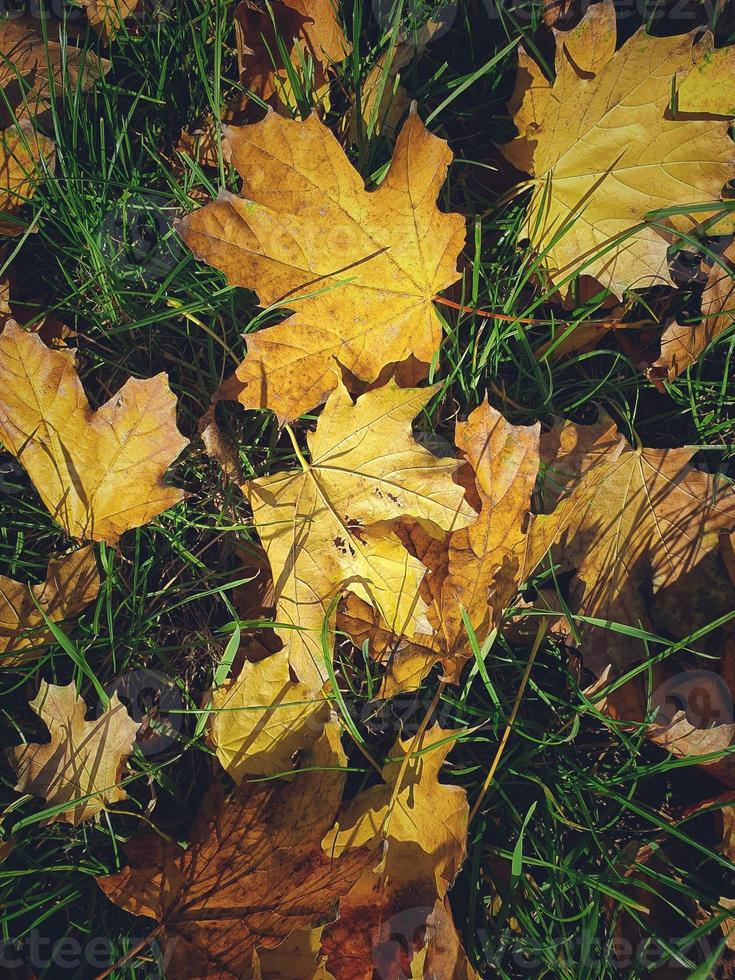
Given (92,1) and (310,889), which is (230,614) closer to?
(310,889)

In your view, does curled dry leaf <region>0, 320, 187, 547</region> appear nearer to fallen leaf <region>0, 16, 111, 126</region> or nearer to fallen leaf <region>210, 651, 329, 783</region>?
fallen leaf <region>210, 651, 329, 783</region>

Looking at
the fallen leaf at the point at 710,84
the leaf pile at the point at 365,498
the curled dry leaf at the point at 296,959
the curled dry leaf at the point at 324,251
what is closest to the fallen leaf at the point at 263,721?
the leaf pile at the point at 365,498

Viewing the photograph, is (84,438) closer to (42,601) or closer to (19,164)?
(42,601)

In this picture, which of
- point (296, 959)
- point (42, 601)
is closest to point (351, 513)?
point (42, 601)

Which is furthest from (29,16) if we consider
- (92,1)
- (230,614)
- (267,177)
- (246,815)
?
(246,815)

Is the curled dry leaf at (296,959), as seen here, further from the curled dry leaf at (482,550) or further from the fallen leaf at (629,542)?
the fallen leaf at (629,542)

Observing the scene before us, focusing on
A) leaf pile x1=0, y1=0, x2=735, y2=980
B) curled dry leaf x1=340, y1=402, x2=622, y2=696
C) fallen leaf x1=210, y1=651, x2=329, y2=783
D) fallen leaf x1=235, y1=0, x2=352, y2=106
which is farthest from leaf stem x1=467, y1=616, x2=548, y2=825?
fallen leaf x1=235, y1=0, x2=352, y2=106

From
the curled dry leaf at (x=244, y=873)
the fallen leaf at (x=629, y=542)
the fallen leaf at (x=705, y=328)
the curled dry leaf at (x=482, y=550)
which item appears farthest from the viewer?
the fallen leaf at (x=705, y=328)
